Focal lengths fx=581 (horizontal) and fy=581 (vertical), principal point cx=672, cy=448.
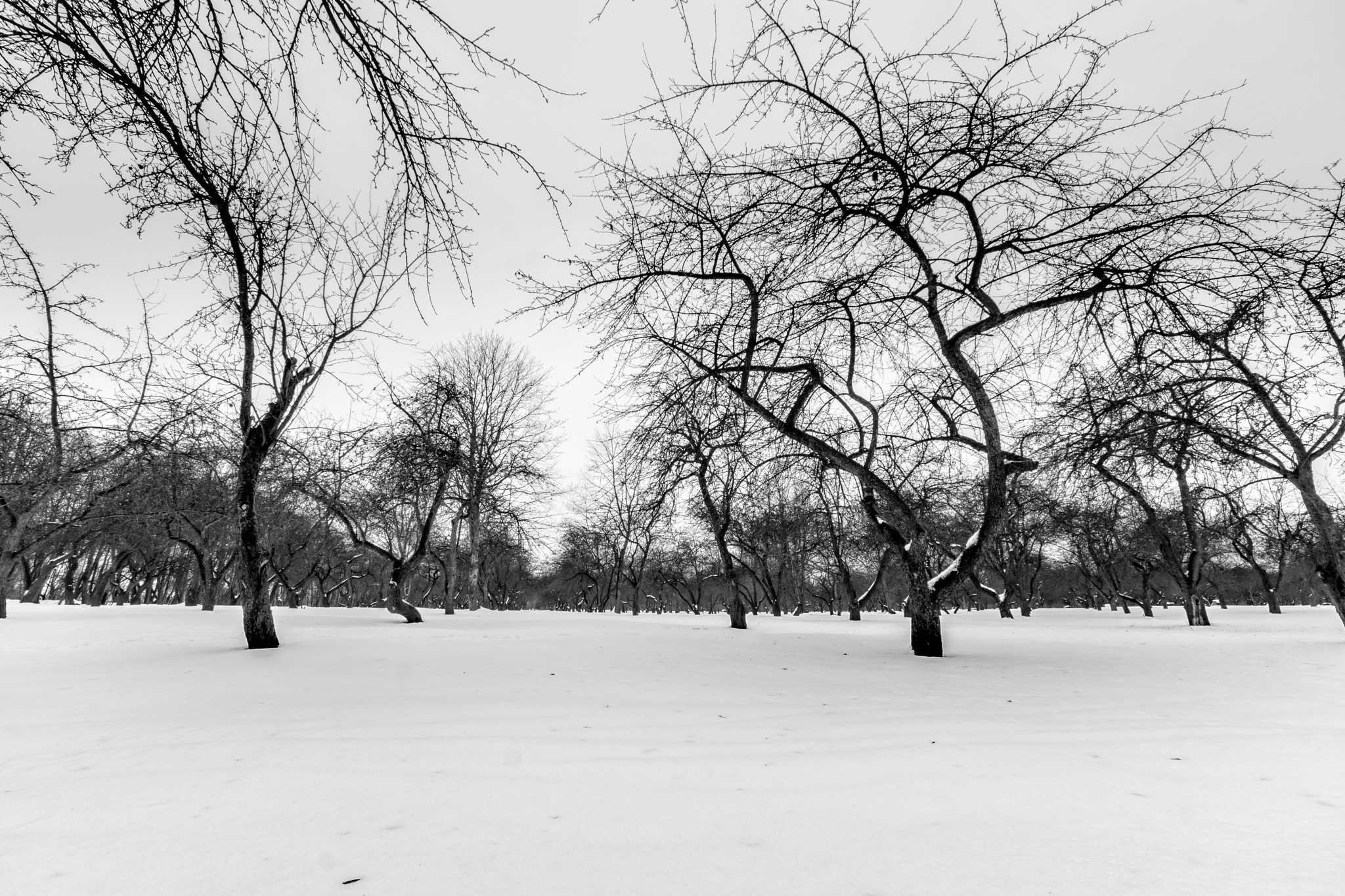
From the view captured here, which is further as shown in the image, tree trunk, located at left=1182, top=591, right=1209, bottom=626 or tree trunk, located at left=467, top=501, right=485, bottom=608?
tree trunk, located at left=467, top=501, right=485, bottom=608

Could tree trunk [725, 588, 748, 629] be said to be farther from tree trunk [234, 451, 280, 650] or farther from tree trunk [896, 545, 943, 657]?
tree trunk [234, 451, 280, 650]

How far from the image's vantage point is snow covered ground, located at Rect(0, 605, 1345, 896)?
176 centimetres

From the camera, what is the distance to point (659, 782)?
2.52 meters

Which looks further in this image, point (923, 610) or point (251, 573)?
point (923, 610)

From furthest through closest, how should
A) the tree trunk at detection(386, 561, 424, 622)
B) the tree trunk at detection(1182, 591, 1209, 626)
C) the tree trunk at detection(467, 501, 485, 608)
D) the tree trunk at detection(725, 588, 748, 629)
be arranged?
the tree trunk at detection(467, 501, 485, 608) < the tree trunk at detection(1182, 591, 1209, 626) < the tree trunk at detection(725, 588, 748, 629) < the tree trunk at detection(386, 561, 424, 622)

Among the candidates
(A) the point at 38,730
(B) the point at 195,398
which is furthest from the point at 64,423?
(A) the point at 38,730

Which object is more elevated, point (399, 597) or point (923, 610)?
point (923, 610)

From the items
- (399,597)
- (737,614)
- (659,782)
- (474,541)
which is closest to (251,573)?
(399,597)

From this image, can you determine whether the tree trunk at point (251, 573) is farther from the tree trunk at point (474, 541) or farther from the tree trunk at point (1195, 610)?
the tree trunk at point (1195, 610)

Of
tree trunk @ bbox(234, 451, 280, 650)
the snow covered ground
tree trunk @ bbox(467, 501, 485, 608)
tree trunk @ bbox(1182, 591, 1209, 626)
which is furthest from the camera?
tree trunk @ bbox(467, 501, 485, 608)

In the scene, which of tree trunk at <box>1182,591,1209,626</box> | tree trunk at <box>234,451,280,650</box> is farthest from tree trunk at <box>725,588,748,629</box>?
tree trunk at <box>1182,591,1209,626</box>

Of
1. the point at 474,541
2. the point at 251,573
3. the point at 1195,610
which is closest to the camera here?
the point at 251,573

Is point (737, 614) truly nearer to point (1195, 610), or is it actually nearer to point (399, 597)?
point (399, 597)

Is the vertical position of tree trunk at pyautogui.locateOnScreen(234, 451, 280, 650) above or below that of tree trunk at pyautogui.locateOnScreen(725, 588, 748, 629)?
above
